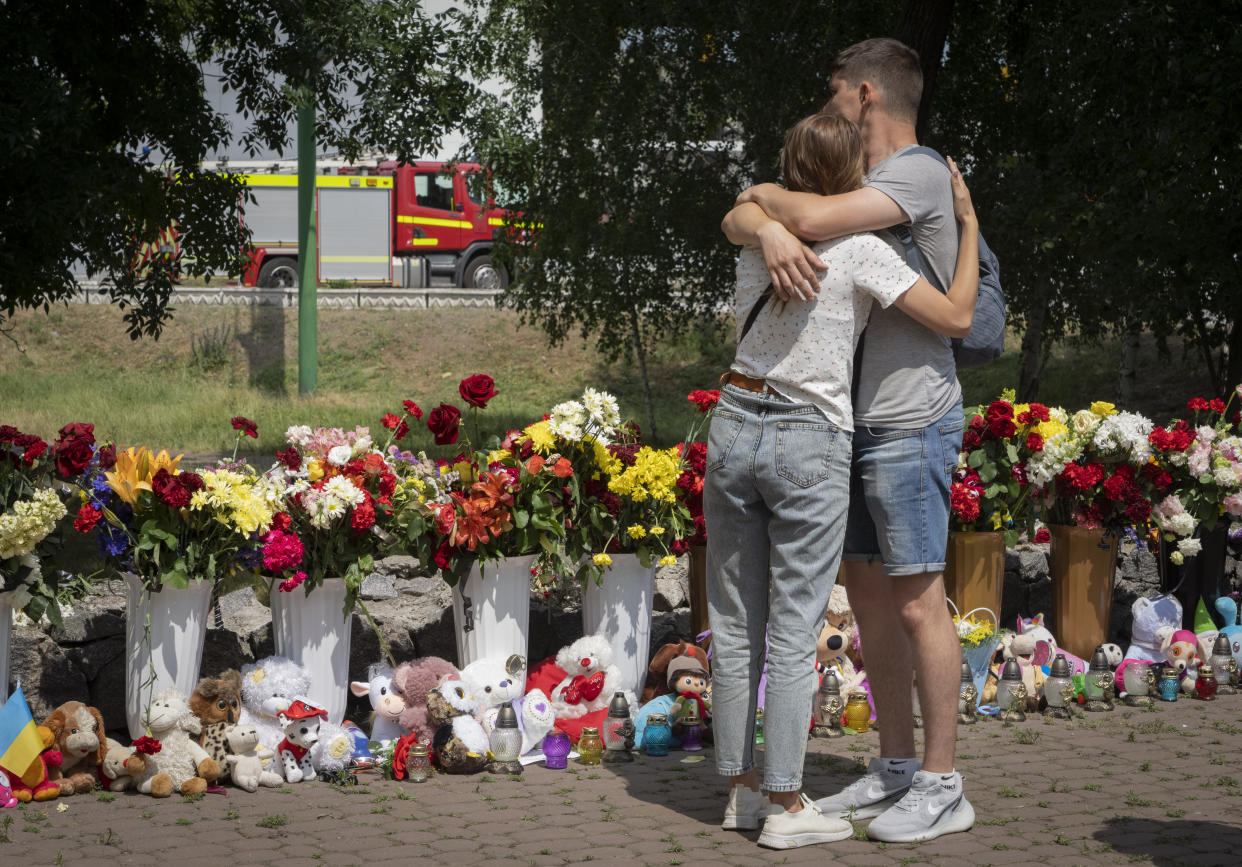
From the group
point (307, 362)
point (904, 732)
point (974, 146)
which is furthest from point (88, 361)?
point (904, 732)

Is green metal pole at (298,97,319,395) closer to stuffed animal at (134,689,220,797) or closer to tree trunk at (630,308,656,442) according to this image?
tree trunk at (630,308,656,442)

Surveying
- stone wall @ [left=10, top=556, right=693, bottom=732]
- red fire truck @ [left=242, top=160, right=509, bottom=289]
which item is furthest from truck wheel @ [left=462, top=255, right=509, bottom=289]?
stone wall @ [left=10, top=556, right=693, bottom=732]

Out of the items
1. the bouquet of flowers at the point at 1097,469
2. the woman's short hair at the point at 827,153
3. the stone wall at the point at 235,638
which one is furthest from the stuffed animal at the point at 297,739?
the bouquet of flowers at the point at 1097,469

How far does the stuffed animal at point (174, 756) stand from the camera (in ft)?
12.4

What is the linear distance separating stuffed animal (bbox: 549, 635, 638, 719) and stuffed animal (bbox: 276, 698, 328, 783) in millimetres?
820

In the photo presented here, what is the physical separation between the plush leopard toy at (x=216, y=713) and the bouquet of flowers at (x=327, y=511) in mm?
350

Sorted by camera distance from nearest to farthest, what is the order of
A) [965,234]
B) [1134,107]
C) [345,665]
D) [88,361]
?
[965,234] < [345,665] < [1134,107] < [88,361]

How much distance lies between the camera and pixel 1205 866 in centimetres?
314

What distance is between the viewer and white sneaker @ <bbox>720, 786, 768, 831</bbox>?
3.42m

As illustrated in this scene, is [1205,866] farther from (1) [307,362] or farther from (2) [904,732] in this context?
(1) [307,362]

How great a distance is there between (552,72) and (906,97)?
9.70m

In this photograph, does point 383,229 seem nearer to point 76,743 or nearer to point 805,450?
point 76,743

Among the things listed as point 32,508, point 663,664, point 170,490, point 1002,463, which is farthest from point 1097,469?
point 32,508

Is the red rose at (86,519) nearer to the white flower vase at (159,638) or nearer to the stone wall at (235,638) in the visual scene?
the white flower vase at (159,638)
